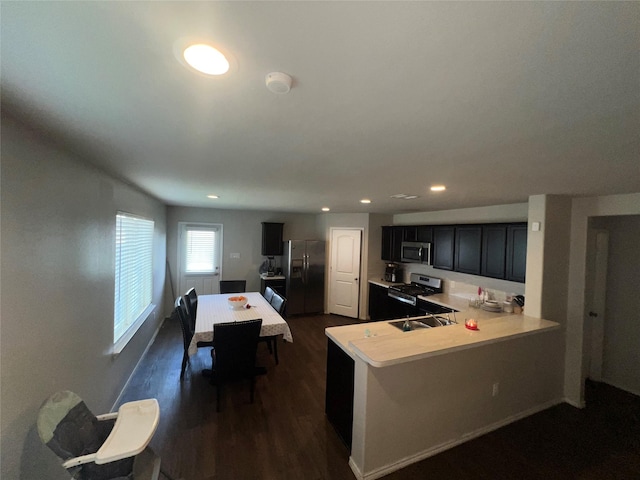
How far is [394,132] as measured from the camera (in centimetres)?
119

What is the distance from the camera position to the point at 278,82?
2.60ft

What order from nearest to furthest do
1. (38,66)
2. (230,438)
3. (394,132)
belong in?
(38,66)
(394,132)
(230,438)

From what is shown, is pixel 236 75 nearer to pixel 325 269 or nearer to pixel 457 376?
pixel 457 376

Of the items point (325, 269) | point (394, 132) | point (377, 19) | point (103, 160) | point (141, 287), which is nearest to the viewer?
point (377, 19)

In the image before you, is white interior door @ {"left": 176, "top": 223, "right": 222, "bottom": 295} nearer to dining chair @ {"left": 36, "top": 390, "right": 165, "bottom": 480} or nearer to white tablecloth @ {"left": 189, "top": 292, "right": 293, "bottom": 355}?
white tablecloth @ {"left": 189, "top": 292, "right": 293, "bottom": 355}

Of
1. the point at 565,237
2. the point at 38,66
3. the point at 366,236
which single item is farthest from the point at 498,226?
the point at 38,66

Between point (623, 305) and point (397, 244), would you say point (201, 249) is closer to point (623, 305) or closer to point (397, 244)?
point (397, 244)

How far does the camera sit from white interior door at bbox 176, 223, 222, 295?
5363mm

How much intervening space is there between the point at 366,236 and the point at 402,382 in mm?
3550

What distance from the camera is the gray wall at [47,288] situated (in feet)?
3.86

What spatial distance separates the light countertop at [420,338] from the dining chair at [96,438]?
56.0 inches

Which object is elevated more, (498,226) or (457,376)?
(498,226)

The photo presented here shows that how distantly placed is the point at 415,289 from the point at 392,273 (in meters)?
0.75

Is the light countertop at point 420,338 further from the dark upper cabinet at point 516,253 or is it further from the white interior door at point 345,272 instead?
the white interior door at point 345,272
